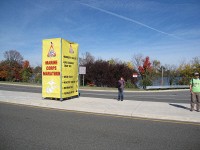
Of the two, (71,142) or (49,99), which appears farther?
(49,99)

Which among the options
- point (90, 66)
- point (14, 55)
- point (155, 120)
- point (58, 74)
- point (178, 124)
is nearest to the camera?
point (178, 124)

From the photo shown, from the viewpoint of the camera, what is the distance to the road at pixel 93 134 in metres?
5.21

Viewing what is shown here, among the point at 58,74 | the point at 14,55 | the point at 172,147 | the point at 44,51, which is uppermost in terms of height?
the point at 14,55

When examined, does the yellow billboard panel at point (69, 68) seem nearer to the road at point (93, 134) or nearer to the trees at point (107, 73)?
the road at point (93, 134)

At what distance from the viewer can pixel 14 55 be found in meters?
83.1

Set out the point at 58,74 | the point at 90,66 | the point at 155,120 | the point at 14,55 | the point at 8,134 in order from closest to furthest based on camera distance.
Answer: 1. the point at 8,134
2. the point at 155,120
3. the point at 58,74
4. the point at 90,66
5. the point at 14,55

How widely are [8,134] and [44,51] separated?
8408 millimetres

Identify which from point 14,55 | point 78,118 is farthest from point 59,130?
point 14,55

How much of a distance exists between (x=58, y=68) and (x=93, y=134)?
756 centimetres

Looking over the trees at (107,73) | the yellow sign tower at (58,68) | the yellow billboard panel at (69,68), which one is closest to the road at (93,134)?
the yellow sign tower at (58,68)

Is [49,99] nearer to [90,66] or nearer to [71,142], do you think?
[71,142]

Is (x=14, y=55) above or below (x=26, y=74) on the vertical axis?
above

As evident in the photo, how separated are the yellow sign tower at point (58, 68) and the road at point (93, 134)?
15.9 feet

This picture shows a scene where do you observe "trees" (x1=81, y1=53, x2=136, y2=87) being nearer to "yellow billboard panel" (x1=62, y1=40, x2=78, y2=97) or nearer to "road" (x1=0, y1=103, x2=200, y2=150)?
"yellow billboard panel" (x1=62, y1=40, x2=78, y2=97)
